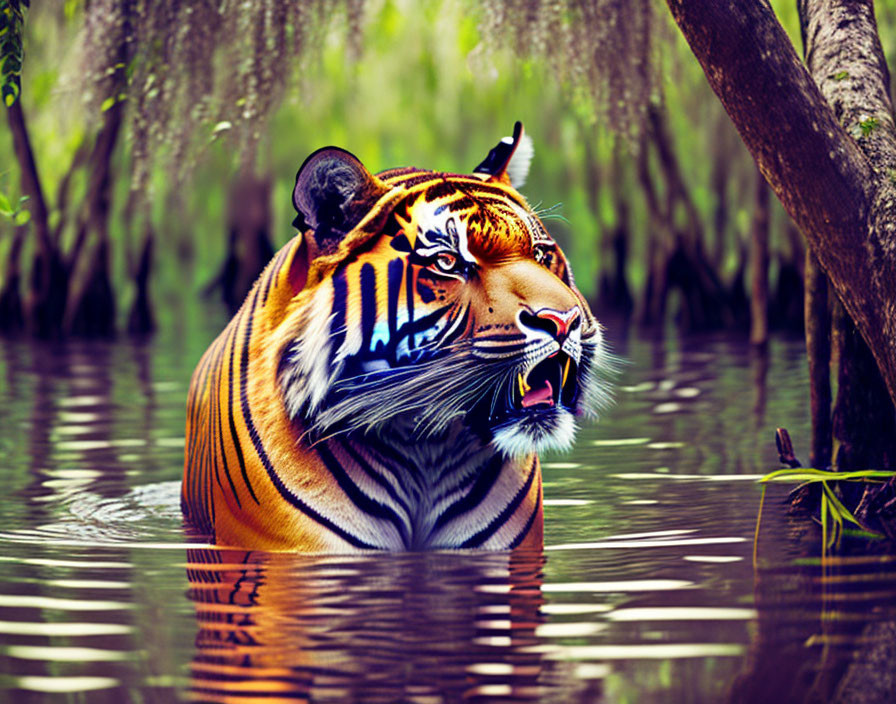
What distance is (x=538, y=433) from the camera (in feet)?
13.5

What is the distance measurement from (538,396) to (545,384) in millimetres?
36

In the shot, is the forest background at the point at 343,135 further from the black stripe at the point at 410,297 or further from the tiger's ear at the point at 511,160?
the black stripe at the point at 410,297

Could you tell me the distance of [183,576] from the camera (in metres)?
4.61

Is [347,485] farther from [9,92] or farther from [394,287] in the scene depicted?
[9,92]

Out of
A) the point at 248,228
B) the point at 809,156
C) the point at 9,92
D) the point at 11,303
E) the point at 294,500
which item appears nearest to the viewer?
the point at 294,500

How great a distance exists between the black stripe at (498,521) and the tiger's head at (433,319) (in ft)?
1.04

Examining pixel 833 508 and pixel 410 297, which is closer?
pixel 410 297

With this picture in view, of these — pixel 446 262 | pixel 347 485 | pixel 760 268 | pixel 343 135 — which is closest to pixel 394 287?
pixel 446 262

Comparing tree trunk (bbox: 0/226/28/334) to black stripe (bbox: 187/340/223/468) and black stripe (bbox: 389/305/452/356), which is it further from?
black stripe (bbox: 389/305/452/356)

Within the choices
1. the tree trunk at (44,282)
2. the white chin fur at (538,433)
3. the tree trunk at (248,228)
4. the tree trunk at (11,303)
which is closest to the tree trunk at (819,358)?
the white chin fur at (538,433)

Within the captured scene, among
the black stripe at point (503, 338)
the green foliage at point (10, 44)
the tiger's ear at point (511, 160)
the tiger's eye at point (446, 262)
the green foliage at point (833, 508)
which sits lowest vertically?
the green foliage at point (833, 508)

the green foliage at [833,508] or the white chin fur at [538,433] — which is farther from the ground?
the white chin fur at [538,433]

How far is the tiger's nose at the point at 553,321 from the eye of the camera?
4004 mm

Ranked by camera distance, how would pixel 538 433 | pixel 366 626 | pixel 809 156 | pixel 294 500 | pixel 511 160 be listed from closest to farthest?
pixel 366 626, pixel 538 433, pixel 294 500, pixel 809 156, pixel 511 160
